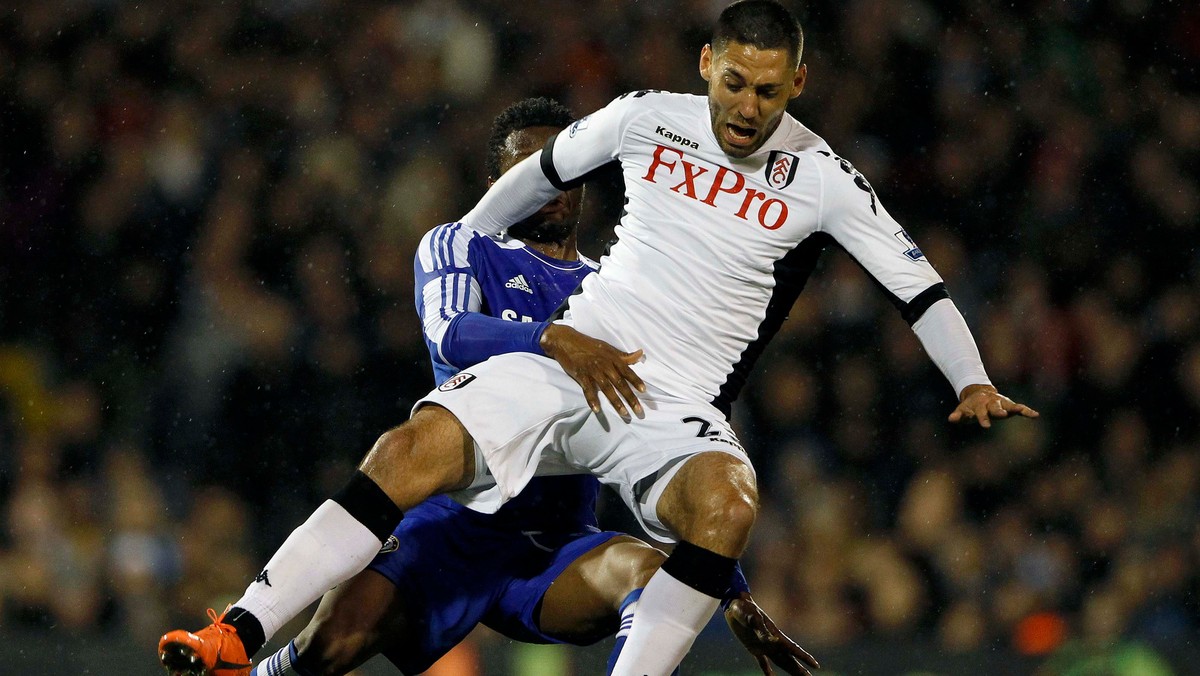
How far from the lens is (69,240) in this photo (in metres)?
5.95

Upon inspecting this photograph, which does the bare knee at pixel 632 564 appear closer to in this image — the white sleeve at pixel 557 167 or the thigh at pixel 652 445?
the thigh at pixel 652 445

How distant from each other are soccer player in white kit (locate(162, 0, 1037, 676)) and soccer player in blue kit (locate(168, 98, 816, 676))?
200 millimetres

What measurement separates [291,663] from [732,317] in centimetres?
128

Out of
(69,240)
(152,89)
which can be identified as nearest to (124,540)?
(69,240)

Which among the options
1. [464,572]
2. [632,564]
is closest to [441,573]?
[464,572]

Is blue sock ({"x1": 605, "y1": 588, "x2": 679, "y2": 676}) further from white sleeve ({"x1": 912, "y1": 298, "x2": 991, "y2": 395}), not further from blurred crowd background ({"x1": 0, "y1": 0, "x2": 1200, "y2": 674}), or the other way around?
blurred crowd background ({"x1": 0, "y1": 0, "x2": 1200, "y2": 674})

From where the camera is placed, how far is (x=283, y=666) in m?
3.17

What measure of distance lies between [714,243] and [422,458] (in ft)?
2.55

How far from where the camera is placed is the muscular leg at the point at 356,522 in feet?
8.29

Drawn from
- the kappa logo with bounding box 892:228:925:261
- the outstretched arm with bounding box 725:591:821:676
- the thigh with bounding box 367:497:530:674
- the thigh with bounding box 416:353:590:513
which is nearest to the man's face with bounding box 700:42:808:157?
the kappa logo with bounding box 892:228:925:261

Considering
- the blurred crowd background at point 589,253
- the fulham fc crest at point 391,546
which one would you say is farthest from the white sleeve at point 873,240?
the blurred crowd background at point 589,253

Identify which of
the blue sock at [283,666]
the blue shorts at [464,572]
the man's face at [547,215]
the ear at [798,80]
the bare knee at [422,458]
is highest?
the ear at [798,80]

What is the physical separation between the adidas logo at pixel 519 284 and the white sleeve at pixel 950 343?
1.02m

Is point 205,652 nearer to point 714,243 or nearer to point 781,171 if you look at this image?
point 714,243
